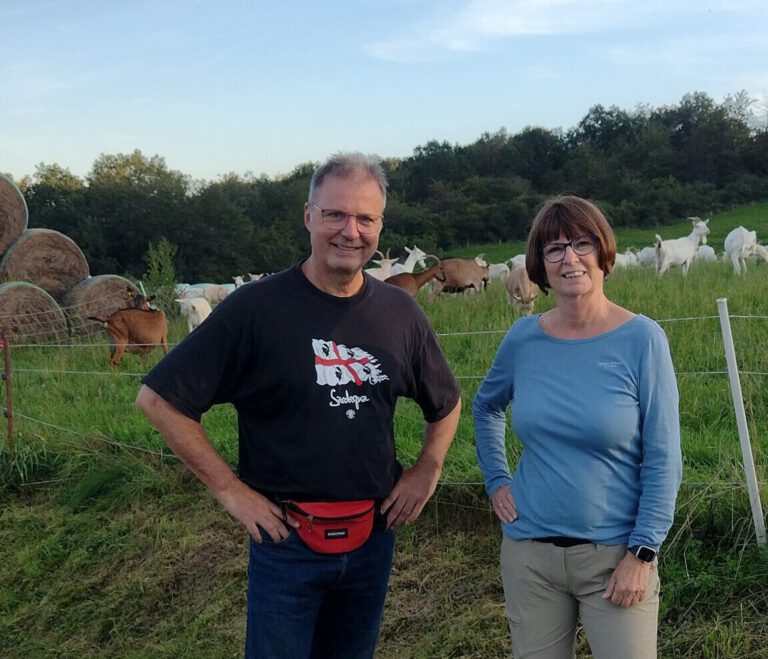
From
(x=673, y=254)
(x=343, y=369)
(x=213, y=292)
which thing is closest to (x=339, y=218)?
(x=343, y=369)

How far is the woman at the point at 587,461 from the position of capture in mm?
2279

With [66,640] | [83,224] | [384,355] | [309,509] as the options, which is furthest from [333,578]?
[83,224]

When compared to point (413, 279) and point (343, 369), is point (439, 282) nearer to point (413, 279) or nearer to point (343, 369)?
point (413, 279)

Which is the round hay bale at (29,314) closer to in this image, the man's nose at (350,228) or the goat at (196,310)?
the goat at (196,310)

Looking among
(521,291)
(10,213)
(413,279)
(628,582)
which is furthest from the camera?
(10,213)

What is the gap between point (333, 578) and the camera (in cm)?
257

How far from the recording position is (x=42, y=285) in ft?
46.5

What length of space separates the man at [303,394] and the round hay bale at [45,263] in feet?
41.1

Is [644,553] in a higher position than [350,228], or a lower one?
Result: lower

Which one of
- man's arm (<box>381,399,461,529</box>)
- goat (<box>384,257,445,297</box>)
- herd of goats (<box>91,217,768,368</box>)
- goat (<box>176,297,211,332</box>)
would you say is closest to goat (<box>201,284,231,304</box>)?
herd of goats (<box>91,217,768,368</box>)

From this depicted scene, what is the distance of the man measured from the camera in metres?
2.45

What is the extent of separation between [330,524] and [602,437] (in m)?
0.83

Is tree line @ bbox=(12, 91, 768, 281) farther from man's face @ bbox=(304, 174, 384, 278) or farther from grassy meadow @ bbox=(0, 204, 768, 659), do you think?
man's face @ bbox=(304, 174, 384, 278)

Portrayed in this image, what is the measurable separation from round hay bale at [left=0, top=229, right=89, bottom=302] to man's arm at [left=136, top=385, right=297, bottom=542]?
12470 millimetres
